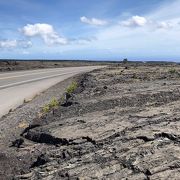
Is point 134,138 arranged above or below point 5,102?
above

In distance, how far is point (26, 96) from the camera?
24.8m

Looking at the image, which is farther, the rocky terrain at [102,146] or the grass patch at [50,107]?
the grass patch at [50,107]

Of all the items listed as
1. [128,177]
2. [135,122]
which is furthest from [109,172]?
[135,122]

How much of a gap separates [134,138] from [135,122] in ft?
5.52

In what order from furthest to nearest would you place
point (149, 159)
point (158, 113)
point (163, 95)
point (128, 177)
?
point (163, 95) → point (158, 113) → point (149, 159) → point (128, 177)

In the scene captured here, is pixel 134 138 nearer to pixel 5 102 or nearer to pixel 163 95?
pixel 163 95

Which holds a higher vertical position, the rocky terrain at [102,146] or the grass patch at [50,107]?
the rocky terrain at [102,146]

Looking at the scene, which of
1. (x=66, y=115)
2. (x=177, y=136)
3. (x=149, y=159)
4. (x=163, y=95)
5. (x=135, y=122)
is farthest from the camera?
(x=163, y=95)

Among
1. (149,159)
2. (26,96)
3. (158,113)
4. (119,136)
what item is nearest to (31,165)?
(119,136)

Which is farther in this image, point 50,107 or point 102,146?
point 50,107

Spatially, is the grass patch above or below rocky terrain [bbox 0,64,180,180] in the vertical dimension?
below

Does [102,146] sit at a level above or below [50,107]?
above

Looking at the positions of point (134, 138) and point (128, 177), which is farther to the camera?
point (134, 138)

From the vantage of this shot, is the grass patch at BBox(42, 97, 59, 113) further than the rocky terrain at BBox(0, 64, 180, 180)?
Yes
